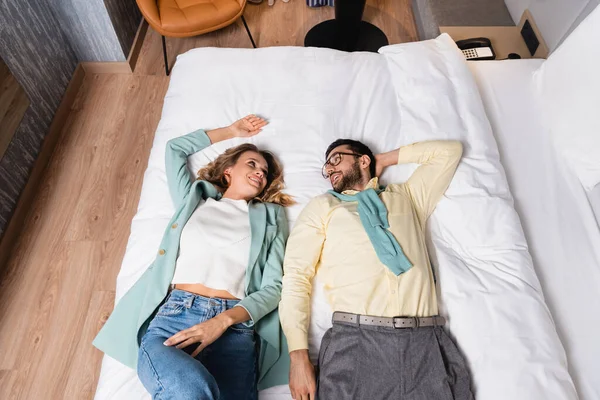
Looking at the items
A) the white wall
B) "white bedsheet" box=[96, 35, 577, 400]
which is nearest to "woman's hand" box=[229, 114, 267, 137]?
"white bedsheet" box=[96, 35, 577, 400]

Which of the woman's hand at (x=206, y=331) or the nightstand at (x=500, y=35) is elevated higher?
the nightstand at (x=500, y=35)

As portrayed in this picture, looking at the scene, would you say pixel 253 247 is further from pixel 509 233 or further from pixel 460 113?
pixel 460 113

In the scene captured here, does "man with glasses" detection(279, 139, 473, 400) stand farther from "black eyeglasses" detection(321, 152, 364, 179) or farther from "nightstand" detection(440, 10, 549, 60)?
"nightstand" detection(440, 10, 549, 60)

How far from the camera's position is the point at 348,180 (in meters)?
1.52

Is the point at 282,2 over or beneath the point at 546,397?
over

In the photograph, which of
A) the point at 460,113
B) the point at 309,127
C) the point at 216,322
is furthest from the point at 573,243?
the point at 216,322

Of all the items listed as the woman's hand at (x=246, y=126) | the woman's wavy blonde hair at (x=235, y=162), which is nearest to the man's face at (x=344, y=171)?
the woman's wavy blonde hair at (x=235, y=162)

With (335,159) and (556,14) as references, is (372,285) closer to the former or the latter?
(335,159)

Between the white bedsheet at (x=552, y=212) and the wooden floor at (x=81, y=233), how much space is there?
116 centimetres

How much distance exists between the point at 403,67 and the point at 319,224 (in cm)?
83

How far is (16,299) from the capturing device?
178cm

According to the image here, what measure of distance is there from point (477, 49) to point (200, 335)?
1824 millimetres

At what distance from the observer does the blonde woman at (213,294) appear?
1178mm

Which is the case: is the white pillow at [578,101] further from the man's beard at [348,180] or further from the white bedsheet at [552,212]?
the man's beard at [348,180]
